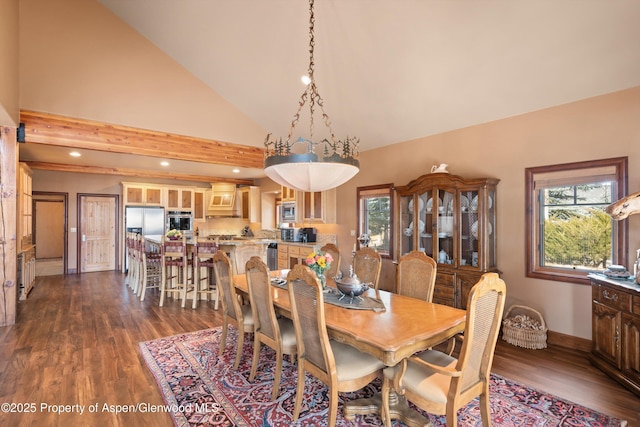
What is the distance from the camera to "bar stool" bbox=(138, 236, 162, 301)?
17.2ft

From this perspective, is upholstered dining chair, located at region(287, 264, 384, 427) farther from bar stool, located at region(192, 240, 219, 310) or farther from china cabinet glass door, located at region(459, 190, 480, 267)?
bar stool, located at region(192, 240, 219, 310)

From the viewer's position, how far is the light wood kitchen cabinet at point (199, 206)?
30.0 feet

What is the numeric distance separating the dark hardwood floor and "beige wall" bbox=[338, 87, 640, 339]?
0.56m

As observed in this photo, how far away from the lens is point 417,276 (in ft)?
9.71

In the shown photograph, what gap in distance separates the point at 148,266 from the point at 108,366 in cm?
351

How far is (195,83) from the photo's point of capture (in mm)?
5352

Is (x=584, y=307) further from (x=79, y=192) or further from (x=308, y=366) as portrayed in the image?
(x=79, y=192)

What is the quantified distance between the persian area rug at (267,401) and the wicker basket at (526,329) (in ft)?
3.06

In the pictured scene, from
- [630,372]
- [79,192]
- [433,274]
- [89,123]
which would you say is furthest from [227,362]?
[79,192]

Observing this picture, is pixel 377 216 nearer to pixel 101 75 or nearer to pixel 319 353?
pixel 319 353

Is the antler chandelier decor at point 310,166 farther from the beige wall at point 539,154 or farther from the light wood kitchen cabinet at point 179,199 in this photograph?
the light wood kitchen cabinet at point 179,199

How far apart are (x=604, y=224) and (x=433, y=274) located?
2026 mm

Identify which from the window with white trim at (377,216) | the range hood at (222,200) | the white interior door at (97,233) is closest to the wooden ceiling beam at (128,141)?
the window with white trim at (377,216)

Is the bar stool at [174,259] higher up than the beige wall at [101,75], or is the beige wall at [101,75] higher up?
the beige wall at [101,75]
